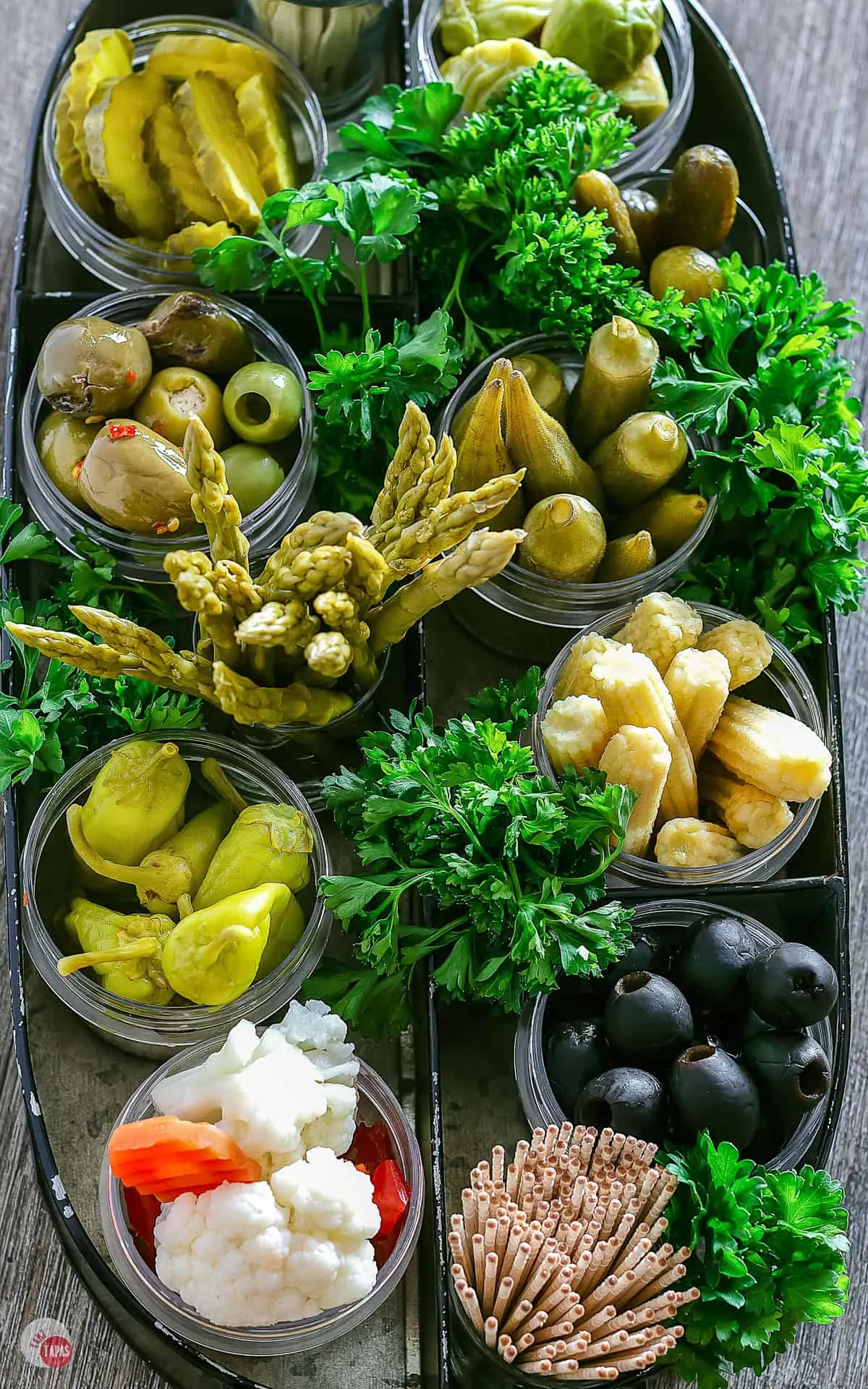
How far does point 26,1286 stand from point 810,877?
2.44ft

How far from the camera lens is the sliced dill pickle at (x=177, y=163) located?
47.0 inches

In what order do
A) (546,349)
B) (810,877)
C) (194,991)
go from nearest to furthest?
1. (194,991)
2. (810,877)
3. (546,349)

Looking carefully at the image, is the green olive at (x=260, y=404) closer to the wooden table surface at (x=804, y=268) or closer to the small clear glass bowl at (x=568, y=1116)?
the wooden table surface at (x=804, y=268)

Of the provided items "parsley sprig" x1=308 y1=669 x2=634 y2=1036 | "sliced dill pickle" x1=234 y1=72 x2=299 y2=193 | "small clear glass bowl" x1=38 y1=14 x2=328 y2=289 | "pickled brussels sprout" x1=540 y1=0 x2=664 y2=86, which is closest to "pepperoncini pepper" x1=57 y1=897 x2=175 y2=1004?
"parsley sprig" x1=308 y1=669 x2=634 y2=1036

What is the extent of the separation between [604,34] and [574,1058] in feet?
3.18

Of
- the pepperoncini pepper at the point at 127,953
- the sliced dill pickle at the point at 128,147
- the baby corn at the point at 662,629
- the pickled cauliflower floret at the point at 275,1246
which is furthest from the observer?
the sliced dill pickle at the point at 128,147

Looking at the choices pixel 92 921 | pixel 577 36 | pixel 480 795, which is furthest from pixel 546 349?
pixel 92 921

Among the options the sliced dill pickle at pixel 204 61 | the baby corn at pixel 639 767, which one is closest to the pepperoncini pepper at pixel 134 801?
the baby corn at pixel 639 767

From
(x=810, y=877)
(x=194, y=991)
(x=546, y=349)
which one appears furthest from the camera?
(x=546, y=349)

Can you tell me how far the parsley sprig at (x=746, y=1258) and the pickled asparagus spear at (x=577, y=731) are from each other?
30 centimetres

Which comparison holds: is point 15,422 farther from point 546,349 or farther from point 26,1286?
point 26,1286

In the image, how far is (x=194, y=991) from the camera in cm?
94

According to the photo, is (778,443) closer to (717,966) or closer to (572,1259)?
(717,966)

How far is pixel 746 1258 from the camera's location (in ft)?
2.91
